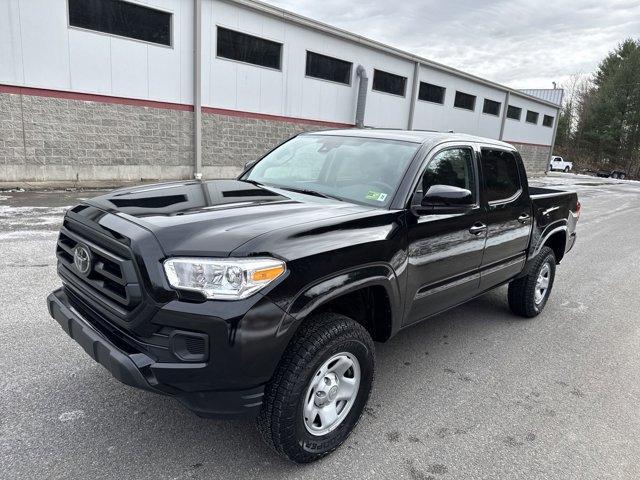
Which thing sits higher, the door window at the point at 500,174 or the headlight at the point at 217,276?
the door window at the point at 500,174

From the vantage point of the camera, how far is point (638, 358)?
4.22 m

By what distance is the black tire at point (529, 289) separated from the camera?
477cm

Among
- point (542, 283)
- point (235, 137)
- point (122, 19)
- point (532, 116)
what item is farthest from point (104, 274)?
point (532, 116)

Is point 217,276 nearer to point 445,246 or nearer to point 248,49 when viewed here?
point 445,246

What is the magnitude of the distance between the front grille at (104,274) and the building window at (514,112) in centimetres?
3414

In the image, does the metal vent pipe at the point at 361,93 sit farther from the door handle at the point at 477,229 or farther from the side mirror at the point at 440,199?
the side mirror at the point at 440,199

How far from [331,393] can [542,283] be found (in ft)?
11.4

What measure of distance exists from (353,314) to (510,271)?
2126 mm

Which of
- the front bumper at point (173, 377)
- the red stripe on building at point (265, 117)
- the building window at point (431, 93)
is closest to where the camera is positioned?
the front bumper at point (173, 377)

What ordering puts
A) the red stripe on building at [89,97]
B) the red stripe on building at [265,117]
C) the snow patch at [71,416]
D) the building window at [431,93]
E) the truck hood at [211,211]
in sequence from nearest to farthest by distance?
the truck hood at [211,211], the snow patch at [71,416], the red stripe on building at [89,97], the red stripe on building at [265,117], the building window at [431,93]

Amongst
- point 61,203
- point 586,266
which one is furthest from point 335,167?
point 61,203

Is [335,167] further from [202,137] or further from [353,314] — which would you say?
[202,137]

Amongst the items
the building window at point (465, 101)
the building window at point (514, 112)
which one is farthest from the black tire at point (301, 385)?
the building window at point (514, 112)

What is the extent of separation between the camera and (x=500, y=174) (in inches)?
164
